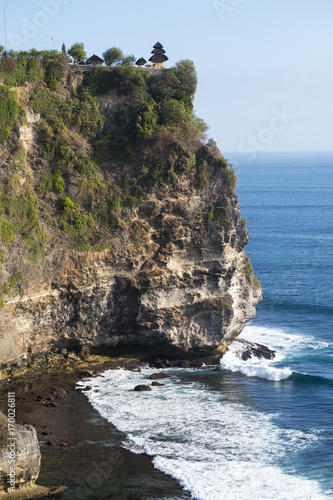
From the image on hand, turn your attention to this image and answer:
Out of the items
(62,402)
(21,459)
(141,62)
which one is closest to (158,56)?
(141,62)

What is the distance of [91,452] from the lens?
32031mm

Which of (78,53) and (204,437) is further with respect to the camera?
(78,53)

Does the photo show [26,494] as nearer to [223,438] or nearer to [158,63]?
[223,438]

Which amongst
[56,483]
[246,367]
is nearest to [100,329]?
[246,367]

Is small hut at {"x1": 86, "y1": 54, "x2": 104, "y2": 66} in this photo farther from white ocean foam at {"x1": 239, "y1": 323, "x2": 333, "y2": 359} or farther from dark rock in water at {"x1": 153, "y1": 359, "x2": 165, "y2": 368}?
white ocean foam at {"x1": 239, "y1": 323, "x2": 333, "y2": 359}

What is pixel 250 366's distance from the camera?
4516 cm

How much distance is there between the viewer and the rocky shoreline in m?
29.7

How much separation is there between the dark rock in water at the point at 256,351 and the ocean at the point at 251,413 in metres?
0.57

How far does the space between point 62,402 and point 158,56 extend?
27.6 metres

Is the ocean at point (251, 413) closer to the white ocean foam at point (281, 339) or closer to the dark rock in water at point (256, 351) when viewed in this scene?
the white ocean foam at point (281, 339)

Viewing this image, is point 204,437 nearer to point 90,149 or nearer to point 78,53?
point 90,149

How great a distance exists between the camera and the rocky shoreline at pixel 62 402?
29703 millimetres

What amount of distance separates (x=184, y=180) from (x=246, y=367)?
1386 cm

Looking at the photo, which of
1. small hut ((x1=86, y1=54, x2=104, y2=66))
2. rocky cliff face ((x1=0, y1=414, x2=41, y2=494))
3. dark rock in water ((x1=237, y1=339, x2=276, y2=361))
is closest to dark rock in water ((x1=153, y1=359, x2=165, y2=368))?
dark rock in water ((x1=237, y1=339, x2=276, y2=361))
